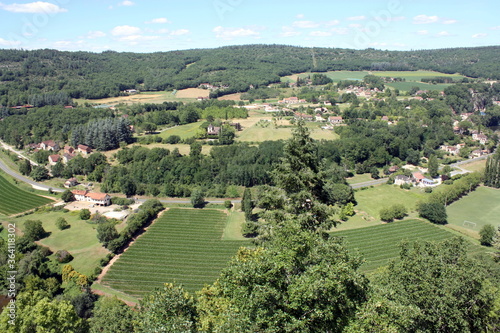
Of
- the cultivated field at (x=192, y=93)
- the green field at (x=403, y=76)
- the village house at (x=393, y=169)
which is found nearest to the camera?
the village house at (x=393, y=169)

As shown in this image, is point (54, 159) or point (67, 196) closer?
point (67, 196)

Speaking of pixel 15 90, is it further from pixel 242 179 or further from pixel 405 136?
pixel 405 136

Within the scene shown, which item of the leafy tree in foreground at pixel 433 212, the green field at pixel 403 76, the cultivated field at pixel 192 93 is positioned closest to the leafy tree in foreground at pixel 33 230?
the leafy tree in foreground at pixel 433 212

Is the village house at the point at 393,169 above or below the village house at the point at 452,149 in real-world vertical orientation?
below

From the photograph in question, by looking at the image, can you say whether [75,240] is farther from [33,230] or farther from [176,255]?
[176,255]

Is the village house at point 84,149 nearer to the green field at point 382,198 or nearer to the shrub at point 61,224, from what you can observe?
the shrub at point 61,224

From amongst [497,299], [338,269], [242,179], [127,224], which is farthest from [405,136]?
[338,269]

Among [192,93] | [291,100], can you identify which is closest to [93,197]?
[291,100]
